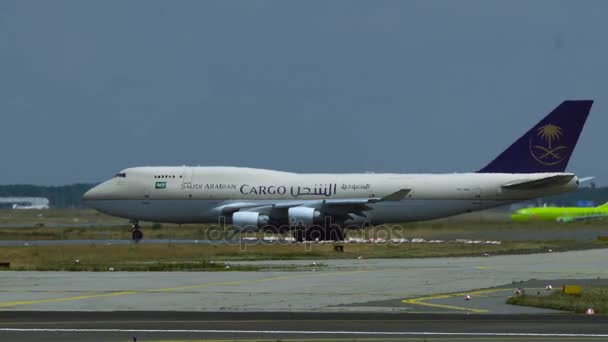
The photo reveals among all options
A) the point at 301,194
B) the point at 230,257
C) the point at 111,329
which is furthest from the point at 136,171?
the point at 111,329

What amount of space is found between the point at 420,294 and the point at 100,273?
10802 millimetres

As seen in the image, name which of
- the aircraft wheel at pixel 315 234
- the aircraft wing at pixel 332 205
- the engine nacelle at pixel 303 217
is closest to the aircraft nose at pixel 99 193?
the aircraft wing at pixel 332 205

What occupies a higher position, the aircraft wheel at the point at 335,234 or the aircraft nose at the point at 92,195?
the aircraft nose at the point at 92,195

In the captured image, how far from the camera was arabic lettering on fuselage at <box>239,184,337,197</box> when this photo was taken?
192 ft

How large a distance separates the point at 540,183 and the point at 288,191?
12584 millimetres

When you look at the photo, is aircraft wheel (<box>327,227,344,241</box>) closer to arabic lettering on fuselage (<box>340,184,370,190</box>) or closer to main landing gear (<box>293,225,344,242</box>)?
main landing gear (<box>293,225,344,242</box>)

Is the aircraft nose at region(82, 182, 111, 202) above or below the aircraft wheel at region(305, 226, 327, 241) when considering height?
above

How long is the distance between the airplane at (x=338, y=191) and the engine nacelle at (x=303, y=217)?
0.25 feet

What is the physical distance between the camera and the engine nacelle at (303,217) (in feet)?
180

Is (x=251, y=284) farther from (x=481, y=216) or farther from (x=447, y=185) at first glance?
(x=481, y=216)

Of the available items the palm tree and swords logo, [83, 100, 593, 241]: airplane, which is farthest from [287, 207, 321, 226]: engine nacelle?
the palm tree and swords logo

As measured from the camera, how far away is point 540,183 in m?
57.1

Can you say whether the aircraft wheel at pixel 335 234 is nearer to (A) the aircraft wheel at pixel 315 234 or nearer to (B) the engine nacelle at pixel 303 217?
(A) the aircraft wheel at pixel 315 234

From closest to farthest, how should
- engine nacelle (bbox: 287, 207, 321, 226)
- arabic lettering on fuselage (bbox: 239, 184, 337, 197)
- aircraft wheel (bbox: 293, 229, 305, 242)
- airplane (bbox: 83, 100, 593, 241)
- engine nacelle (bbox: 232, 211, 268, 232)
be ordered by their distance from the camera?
1. engine nacelle (bbox: 287, 207, 321, 226)
2. aircraft wheel (bbox: 293, 229, 305, 242)
3. engine nacelle (bbox: 232, 211, 268, 232)
4. airplane (bbox: 83, 100, 593, 241)
5. arabic lettering on fuselage (bbox: 239, 184, 337, 197)
